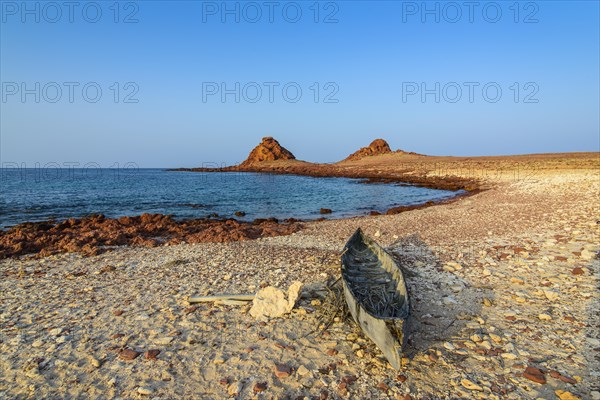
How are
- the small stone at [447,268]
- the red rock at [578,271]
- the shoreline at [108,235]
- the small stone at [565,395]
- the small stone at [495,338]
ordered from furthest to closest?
the shoreline at [108,235] → the small stone at [447,268] → the red rock at [578,271] → the small stone at [495,338] → the small stone at [565,395]

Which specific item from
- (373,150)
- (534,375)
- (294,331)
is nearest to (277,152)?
(373,150)

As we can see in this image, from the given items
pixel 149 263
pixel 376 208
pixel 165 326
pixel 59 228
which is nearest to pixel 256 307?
pixel 165 326

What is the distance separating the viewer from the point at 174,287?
9023 millimetres

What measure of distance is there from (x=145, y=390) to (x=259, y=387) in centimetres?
165

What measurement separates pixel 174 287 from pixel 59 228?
43.7ft

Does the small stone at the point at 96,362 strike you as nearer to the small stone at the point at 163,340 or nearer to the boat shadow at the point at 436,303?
the small stone at the point at 163,340

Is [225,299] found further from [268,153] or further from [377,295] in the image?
[268,153]

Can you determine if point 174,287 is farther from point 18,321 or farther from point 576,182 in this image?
point 576,182

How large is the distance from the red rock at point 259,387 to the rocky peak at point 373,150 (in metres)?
130

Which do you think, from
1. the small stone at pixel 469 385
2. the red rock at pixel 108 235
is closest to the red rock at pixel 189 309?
the red rock at pixel 108 235

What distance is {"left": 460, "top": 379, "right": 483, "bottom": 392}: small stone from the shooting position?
4.85 meters

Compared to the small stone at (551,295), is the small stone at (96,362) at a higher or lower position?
lower

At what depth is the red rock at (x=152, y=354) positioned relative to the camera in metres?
5.71

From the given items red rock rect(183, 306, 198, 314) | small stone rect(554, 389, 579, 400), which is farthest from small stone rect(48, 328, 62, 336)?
small stone rect(554, 389, 579, 400)
